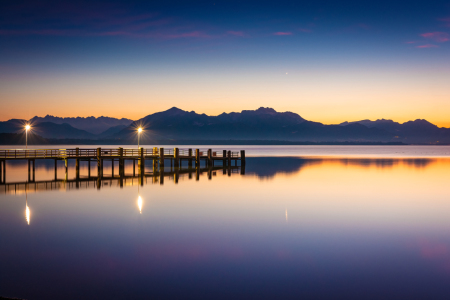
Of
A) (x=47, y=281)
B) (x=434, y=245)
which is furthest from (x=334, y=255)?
(x=47, y=281)

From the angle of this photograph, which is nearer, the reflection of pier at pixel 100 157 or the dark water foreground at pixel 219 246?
the dark water foreground at pixel 219 246

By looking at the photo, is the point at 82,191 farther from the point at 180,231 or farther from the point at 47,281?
the point at 47,281

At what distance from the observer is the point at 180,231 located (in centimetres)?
2212

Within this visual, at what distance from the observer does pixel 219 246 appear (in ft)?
62.2

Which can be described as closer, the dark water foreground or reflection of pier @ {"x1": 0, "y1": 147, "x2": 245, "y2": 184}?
the dark water foreground

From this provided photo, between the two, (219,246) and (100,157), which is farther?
(100,157)

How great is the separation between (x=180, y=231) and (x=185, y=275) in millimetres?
7529

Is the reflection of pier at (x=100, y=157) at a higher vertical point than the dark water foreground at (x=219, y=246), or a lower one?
higher

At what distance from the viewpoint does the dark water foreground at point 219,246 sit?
44.4ft

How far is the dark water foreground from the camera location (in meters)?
13.5

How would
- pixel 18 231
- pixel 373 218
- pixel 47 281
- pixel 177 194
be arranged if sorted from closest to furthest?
pixel 47 281 → pixel 18 231 → pixel 373 218 → pixel 177 194

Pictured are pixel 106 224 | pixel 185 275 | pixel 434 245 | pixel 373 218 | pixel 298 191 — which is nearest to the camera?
pixel 185 275

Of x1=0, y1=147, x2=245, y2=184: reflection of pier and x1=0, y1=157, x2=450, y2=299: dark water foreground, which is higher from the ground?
x1=0, y1=147, x2=245, y2=184: reflection of pier

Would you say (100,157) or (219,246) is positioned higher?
(100,157)
